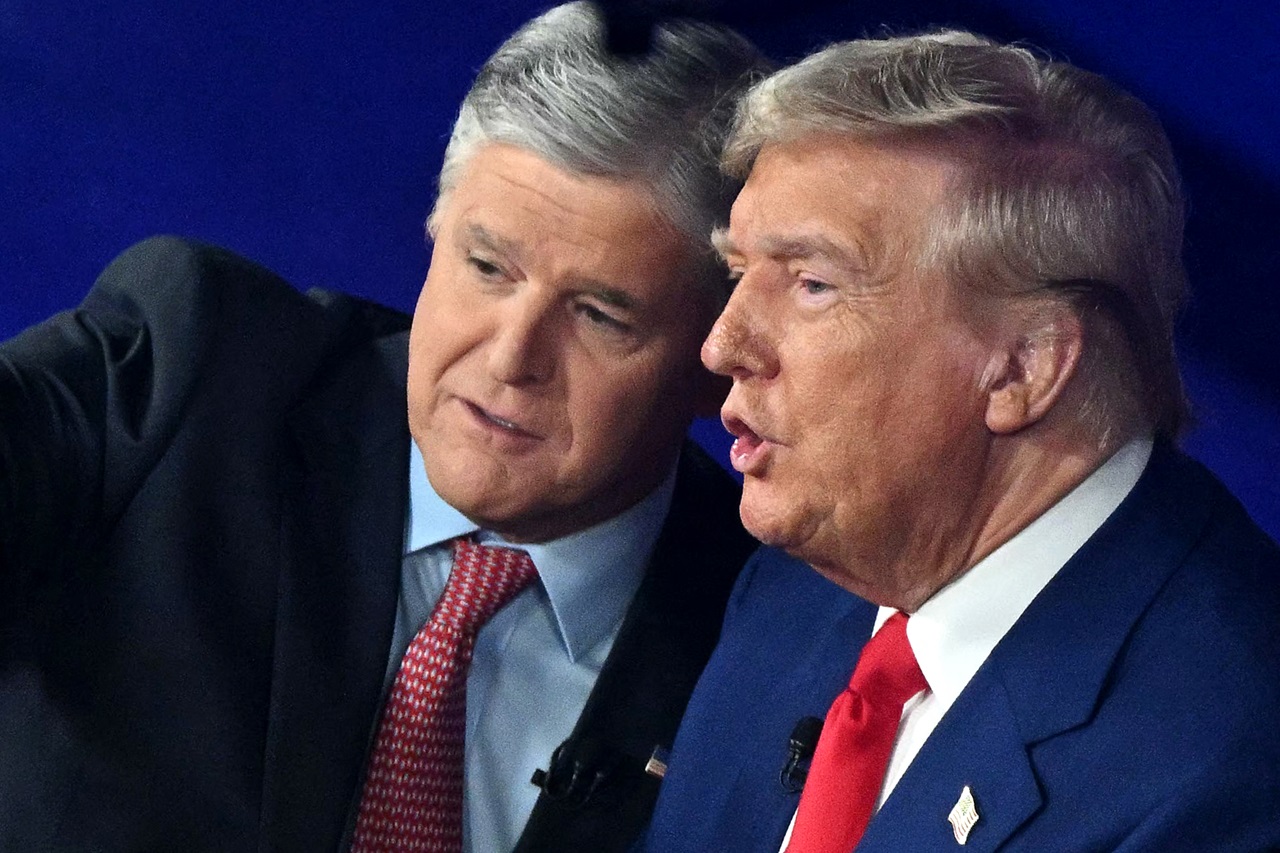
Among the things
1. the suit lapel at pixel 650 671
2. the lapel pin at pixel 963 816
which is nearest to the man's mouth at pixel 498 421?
the suit lapel at pixel 650 671

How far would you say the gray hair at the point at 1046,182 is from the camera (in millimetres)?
1399

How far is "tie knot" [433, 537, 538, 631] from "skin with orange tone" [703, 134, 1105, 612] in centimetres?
45

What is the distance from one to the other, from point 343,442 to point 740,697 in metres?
0.53

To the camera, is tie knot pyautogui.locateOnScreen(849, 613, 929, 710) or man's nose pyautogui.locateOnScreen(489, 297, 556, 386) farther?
man's nose pyautogui.locateOnScreen(489, 297, 556, 386)

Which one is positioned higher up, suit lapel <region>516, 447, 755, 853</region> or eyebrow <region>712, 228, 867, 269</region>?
eyebrow <region>712, 228, 867, 269</region>

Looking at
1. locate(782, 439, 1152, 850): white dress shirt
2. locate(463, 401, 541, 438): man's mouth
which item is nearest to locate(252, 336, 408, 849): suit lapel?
locate(463, 401, 541, 438): man's mouth

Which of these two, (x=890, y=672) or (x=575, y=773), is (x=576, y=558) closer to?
(x=575, y=773)

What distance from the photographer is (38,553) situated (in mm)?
1689

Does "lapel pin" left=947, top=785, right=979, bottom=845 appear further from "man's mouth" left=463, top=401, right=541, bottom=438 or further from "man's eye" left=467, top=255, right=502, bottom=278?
"man's eye" left=467, top=255, right=502, bottom=278

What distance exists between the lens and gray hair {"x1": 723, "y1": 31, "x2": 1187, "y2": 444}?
140 centimetres

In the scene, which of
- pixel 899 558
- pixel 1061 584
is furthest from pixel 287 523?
pixel 1061 584

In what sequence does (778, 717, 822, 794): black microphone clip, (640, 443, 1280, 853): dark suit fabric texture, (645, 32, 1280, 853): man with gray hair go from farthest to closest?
(778, 717, 822, 794): black microphone clip, (645, 32, 1280, 853): man with gray hair, (640, 443, 1280, 853): dark suit fabric texture

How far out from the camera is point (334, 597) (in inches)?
71.1

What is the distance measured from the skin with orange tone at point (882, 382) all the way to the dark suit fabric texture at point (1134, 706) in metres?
0.09
